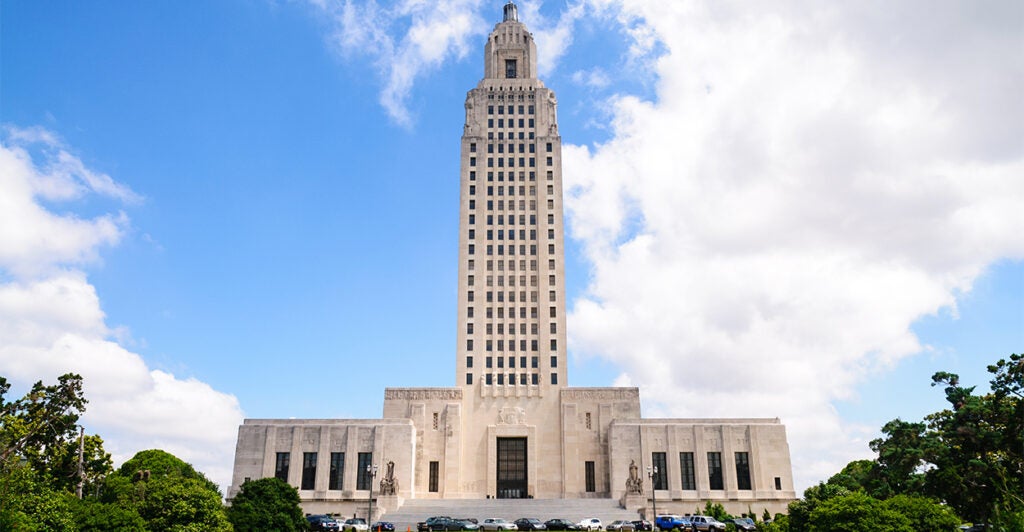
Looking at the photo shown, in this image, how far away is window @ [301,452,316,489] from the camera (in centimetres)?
6456

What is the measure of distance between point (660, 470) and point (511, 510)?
14339mm

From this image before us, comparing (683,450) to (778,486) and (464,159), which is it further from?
(464,159)

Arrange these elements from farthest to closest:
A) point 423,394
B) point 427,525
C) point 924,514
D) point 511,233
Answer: point 511,233 < point 423,394 < point 427,525 < point 924,514

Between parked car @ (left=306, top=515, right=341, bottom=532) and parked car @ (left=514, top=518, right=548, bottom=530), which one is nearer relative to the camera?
parked car @ (left=306, top=515, right=341, bottom=532)

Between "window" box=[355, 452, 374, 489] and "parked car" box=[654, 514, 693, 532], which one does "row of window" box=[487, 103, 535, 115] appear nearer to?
"window" box=[355, 452, 374, 489]

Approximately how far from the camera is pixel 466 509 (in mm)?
58375

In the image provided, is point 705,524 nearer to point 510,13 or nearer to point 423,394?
point 423,394

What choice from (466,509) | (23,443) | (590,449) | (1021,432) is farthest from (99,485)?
(1021,432)

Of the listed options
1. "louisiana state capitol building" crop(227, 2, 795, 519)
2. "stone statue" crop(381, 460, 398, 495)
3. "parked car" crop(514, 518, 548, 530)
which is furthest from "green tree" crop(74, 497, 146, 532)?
"stone statue" crop(381, 460, 398, 495)

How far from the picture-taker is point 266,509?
38.5 meters

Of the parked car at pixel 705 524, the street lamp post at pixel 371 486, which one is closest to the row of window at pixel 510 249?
the street lamp post at pixel 371 486

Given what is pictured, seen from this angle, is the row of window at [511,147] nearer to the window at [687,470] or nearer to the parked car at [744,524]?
the window at [687,470]

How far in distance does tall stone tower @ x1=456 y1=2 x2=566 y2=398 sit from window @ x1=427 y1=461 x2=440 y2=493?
7270mm

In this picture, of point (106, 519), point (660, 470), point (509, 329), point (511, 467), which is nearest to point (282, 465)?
point (511, 467)
